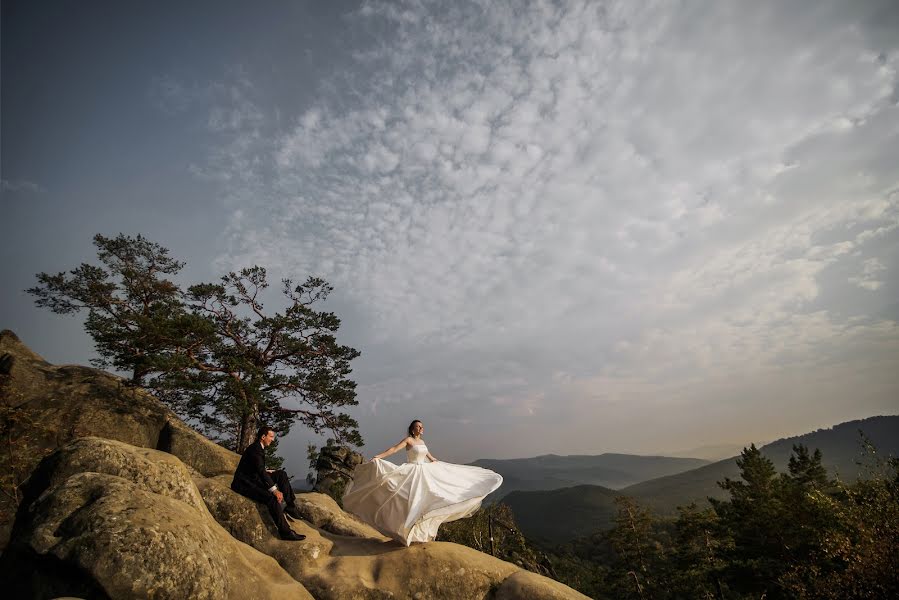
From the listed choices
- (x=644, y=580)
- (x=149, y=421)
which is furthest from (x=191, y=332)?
(x=644, y=580)

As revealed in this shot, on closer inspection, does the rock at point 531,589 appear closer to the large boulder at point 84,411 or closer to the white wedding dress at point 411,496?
the white wedding dress at point 411,496

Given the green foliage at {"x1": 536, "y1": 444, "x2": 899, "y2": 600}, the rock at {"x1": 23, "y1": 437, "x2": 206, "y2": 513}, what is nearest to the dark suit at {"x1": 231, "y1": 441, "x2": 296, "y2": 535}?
the rock at {"x1": 23, "y1": 437, "x2": 206, "y2": 513}

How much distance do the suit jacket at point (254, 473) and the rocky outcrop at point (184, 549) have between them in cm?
41

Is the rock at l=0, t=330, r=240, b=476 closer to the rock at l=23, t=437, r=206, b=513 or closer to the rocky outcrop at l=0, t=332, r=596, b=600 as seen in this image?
the rocky outcrop at l=0, t=332, r=596, b=600

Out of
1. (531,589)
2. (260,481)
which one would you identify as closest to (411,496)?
(531,589)

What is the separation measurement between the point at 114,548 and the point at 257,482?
4753 mm

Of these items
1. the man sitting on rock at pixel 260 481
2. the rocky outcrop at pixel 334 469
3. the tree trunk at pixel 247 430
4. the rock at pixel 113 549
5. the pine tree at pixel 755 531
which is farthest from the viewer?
the pine tree at pixel 755 531

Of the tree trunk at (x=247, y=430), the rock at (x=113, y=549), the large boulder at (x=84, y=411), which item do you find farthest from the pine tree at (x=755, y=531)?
the large boulder at (x=84, y=411)

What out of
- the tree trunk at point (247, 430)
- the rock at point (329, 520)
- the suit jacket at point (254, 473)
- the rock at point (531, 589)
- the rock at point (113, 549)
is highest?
the tree trunk at point (247, 430)

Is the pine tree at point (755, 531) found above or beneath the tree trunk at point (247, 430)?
beneath

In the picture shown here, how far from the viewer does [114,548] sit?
17.8 ft

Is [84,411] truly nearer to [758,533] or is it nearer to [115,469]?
[115,469]

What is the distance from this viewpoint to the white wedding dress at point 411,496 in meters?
8.73

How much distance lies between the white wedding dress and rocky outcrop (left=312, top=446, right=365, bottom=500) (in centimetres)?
2288
